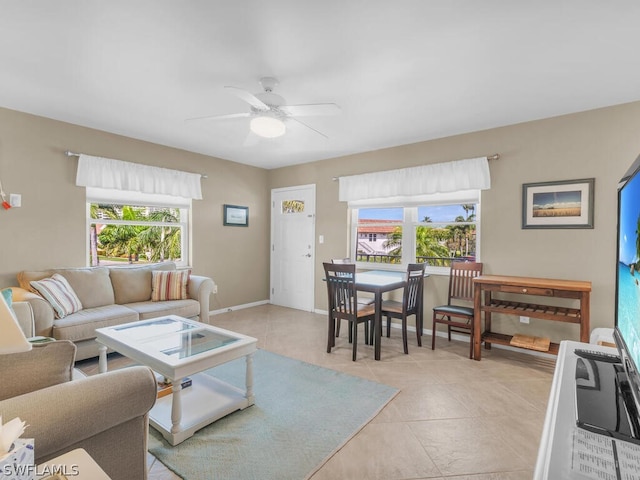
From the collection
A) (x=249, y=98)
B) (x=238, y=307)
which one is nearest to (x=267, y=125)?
(x=249, y=98)

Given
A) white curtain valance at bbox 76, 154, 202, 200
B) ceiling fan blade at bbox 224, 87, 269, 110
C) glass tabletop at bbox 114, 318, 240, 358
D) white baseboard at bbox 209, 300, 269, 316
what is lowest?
white baseboard at bbox 209, 300, 269, 316

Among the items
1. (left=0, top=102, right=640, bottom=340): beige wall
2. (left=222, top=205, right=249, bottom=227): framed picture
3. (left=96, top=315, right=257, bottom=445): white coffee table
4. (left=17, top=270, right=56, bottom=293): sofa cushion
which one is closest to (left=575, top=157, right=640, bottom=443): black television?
(left=96, top=315, right=257, bottom=445): white coffee table

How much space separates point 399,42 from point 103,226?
378cm

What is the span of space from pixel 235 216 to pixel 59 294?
8.50 ft

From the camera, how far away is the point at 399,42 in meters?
2.02

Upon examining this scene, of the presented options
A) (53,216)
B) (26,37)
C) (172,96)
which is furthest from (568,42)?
(53,216)

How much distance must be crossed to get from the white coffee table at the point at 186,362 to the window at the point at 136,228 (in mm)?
1737

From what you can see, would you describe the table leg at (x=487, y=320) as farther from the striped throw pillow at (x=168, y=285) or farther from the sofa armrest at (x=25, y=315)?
the sofa armrest at (x=25, y=315)

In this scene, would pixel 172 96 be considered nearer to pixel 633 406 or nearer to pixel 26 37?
pixel 26 37

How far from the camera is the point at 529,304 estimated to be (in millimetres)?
3211

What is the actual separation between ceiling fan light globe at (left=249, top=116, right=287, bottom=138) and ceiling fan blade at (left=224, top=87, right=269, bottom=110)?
3.5 inches

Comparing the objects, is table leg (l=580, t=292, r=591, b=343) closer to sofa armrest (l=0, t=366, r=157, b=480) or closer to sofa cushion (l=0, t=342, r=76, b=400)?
sofa armrest (l=0, t=366, r=157, b=480)

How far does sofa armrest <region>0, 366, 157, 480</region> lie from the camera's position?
3.31 ft

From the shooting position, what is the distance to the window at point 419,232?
3828mm
